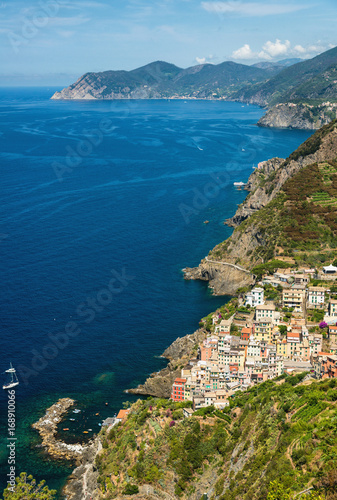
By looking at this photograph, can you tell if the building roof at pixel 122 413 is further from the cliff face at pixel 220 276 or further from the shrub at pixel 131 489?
the cliff face at pixel 220 276

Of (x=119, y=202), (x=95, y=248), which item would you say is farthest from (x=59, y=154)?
(x=95, y=248)

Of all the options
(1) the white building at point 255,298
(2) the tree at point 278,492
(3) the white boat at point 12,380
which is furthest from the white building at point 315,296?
(2) the tree at point 278,492

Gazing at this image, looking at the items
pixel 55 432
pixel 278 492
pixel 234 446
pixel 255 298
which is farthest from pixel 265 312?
pixel 278 492

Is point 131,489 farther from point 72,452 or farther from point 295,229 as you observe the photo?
point 295,229

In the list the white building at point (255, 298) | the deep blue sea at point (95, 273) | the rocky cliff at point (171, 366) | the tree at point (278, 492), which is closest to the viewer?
the tree at point (278, 492)

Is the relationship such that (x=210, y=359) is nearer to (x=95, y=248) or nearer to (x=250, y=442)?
(x=250, y=442)

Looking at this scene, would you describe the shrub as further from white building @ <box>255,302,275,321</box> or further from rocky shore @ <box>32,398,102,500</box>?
white building @ <box>255,302,275,321</box>
